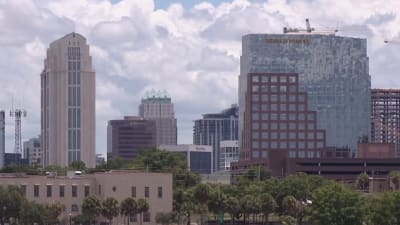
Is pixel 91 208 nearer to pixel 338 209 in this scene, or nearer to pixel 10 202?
pixel 10 202

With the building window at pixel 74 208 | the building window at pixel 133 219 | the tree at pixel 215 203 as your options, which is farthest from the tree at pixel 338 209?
the building window at pixel 74 208

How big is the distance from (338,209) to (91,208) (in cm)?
2680

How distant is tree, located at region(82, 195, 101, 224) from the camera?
140 m

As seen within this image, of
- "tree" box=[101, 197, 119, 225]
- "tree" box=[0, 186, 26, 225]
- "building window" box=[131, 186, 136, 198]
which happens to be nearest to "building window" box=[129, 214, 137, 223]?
"building window" box=[131, 186, 136, 198]

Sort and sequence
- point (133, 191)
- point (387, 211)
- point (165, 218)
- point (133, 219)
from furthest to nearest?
point (133, 191) < point (133, 219) < point (165, 218) < point (387, 211)

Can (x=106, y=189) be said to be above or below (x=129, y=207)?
above

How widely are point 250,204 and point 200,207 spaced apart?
7430mm

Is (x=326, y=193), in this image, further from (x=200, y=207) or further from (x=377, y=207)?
(x=200, y=207)

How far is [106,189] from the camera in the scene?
147875mm

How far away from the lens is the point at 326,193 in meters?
136

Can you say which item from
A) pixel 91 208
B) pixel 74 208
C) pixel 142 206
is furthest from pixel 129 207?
pixel 74 208

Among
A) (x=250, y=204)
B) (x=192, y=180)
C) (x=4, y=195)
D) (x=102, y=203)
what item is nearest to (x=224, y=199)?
(x=250, y=204)

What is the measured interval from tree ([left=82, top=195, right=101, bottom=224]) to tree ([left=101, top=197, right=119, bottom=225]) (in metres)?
0.61

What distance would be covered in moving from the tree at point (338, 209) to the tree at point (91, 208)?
23.2m
